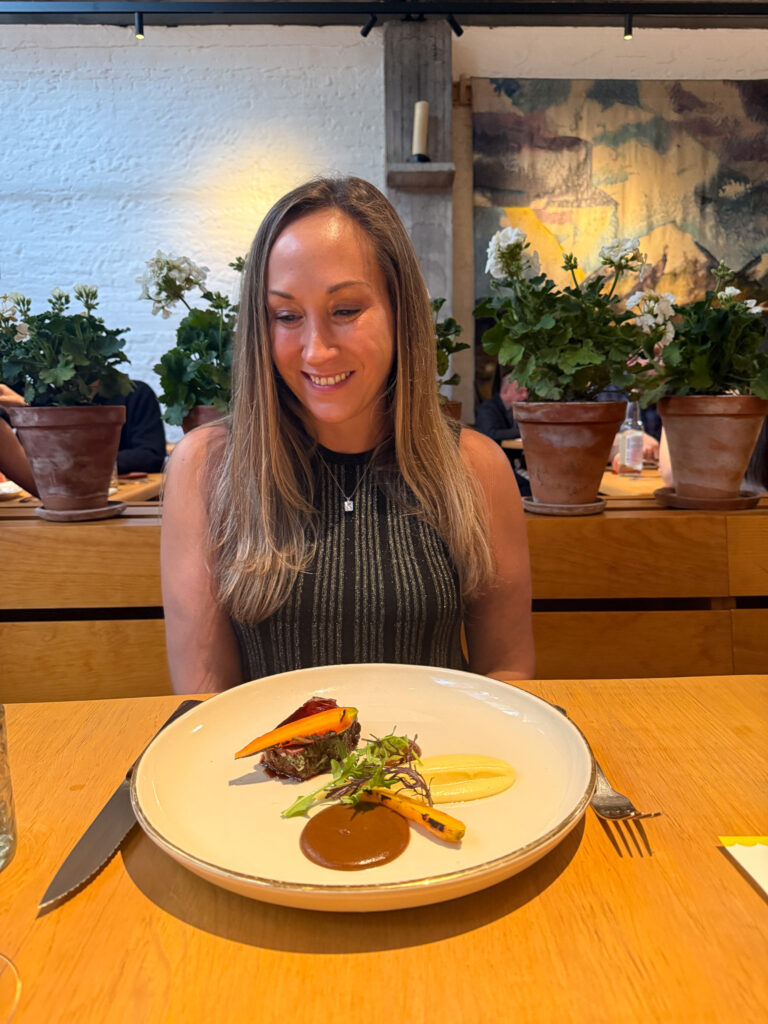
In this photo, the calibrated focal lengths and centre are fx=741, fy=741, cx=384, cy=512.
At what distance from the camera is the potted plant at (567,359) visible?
1.72 m

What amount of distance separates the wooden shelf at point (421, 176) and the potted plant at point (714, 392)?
304 cm

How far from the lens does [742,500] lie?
5.78 ft

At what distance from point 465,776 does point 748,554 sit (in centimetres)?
128

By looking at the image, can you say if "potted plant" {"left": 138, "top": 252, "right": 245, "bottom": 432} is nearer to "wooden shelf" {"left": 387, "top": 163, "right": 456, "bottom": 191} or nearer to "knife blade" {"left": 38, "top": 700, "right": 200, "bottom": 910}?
"knife blade" {"left": 38, "top": 700, "right": 200, "bottom": 910}

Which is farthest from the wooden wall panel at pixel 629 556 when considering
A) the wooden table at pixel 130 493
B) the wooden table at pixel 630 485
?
the wooden table at pixel 130 493

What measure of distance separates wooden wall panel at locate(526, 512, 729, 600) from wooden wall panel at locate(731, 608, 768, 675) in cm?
7

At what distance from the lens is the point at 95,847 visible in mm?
616

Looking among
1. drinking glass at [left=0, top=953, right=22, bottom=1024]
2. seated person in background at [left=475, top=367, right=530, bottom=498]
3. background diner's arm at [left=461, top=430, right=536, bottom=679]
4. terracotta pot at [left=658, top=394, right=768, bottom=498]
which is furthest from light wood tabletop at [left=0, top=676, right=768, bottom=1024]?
seated person in background at [left=475, top=367, right=530, bottom=498]

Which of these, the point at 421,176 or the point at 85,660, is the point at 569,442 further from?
the point at 421,176

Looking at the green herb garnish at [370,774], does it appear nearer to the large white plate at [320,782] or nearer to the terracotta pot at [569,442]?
the large white plate at [320,782]

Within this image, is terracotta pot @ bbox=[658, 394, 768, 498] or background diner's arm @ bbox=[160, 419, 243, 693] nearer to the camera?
background diner's arm @ bbox=[160, 419, 243, 693]

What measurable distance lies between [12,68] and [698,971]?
570 cm

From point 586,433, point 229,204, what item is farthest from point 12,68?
point 586,433

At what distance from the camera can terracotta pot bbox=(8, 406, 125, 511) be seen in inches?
69.7
